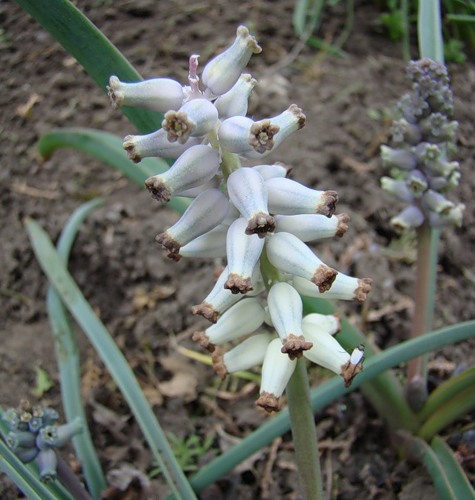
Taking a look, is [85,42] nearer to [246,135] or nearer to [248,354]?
[246,135]

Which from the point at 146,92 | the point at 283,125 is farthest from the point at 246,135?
the point at 146,92

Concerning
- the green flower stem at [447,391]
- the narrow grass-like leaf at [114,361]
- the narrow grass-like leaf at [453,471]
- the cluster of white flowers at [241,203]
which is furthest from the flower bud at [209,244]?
the narrow grass-like leaf at [453,471]

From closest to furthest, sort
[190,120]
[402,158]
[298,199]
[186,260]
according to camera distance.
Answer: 1. [190,120]
2. [298,199]
3. [402,158]
4. [186,260]

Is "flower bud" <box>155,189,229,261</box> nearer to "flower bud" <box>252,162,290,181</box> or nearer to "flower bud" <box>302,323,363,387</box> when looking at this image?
"flower bud" <box>252,162,290,181</box>

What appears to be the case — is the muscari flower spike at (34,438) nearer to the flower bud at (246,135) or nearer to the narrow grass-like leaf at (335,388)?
the narrow grass-like leaf at (335,388)

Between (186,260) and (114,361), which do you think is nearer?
(114,361)

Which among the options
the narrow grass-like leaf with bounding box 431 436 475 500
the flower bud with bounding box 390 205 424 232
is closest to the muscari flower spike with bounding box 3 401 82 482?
the narrow grass-like leaf with bounding box 431 436 475 500

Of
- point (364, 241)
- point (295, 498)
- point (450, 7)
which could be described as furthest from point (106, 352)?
point (450, 7)
